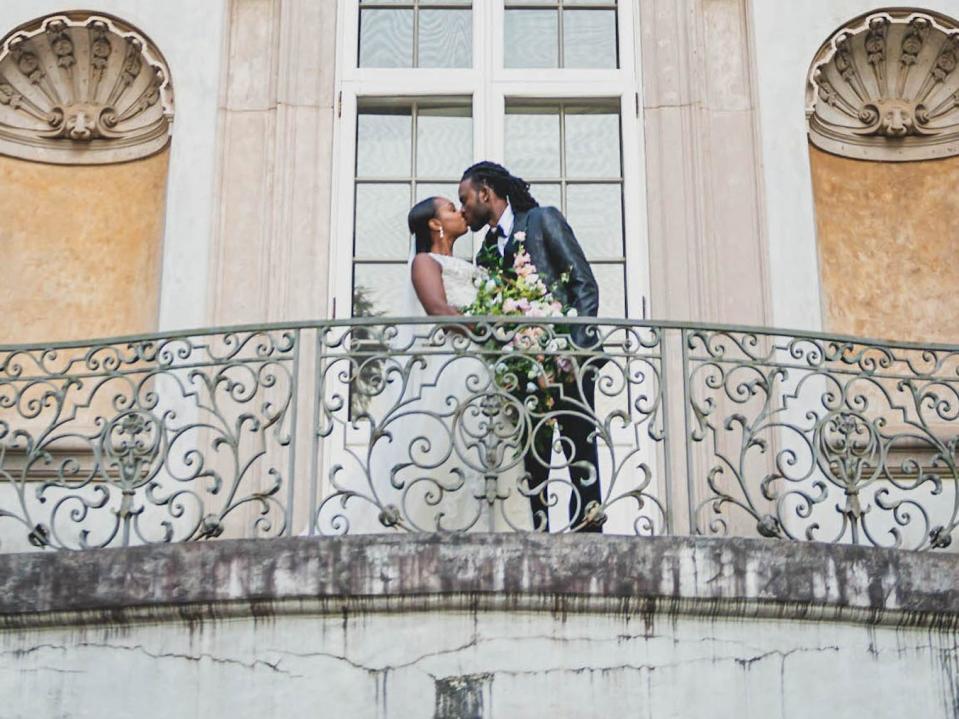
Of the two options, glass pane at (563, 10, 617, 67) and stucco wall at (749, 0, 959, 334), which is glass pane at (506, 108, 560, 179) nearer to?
glass pane at (563, 10, 617, 67)

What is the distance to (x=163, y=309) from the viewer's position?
10.5 m

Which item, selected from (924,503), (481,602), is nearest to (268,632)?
(481,602)

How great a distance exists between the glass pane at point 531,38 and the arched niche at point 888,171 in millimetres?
1293

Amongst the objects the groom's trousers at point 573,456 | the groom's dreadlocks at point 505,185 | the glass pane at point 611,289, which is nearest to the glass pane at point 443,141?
the glass pane at point 611,289

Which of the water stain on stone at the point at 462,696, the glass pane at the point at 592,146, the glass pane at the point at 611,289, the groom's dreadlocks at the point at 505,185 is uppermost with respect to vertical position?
the glass pane at the point at 592,146

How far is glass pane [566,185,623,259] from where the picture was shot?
10766 millimetres

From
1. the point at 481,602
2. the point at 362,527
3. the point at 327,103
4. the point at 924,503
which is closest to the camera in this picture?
the point at 481,602

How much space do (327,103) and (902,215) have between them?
2891 millimetres

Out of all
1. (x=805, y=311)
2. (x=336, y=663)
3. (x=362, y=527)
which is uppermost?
(x=805, y=311)

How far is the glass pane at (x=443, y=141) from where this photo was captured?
11.0 m

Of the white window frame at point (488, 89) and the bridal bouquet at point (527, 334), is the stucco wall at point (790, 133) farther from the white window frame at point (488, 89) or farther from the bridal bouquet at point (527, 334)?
the bridal bouquet at point (527, 334)

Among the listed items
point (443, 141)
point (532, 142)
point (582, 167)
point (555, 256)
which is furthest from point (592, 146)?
point (555, 256)

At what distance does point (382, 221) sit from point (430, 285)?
157 cm

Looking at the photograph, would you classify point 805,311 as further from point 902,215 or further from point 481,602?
point 481,602
